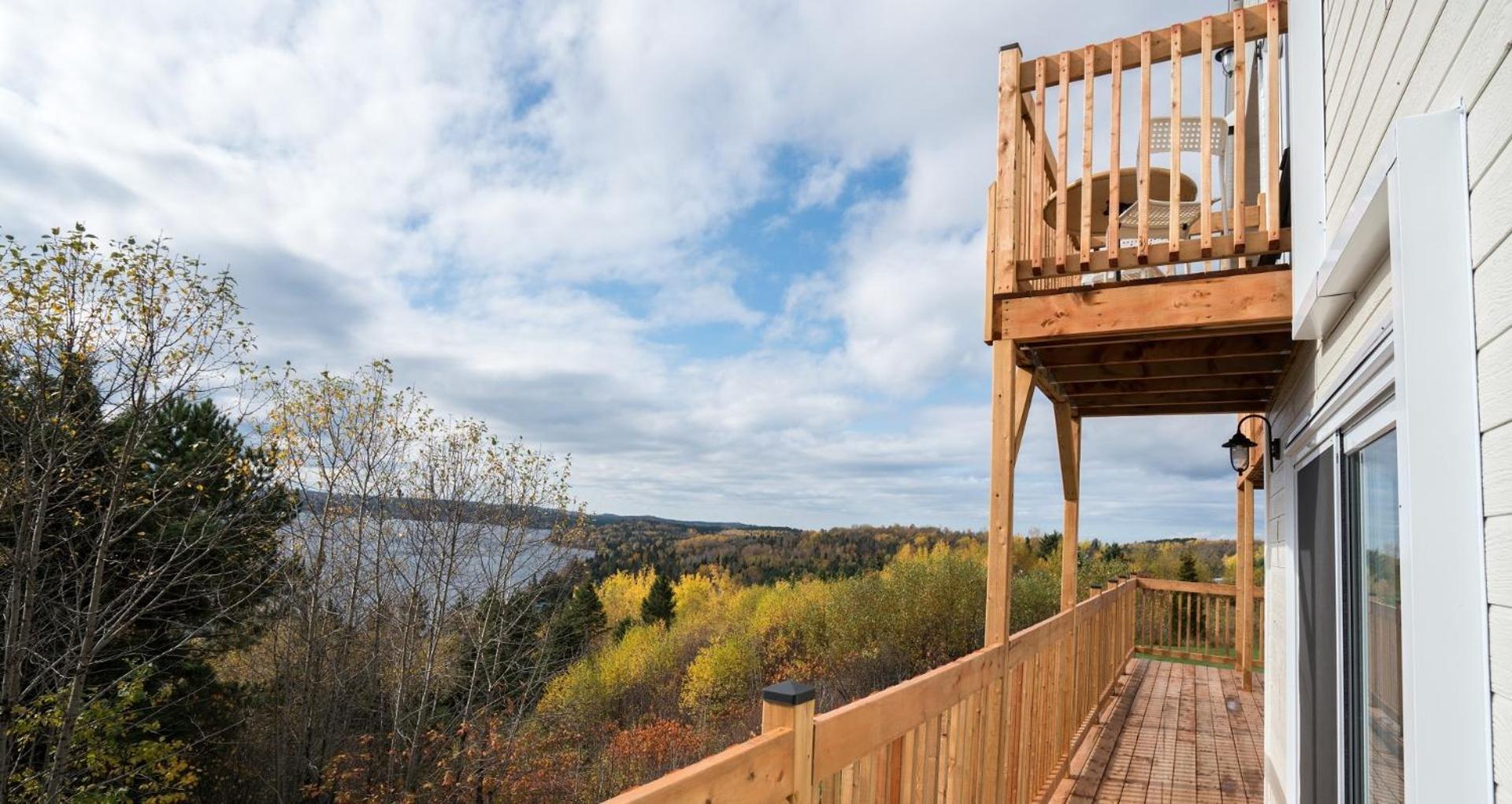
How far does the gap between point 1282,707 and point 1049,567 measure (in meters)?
12.6

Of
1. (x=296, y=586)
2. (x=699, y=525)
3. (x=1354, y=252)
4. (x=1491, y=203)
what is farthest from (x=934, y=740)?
(x=699, y=525)

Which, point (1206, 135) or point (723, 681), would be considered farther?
point (723, 681)

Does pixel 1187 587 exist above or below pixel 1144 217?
below

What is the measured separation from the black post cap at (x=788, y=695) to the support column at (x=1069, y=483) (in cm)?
441

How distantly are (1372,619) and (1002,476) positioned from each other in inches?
68.9

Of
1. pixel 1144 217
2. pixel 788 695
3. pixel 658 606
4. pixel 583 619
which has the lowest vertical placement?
pixel 658 606

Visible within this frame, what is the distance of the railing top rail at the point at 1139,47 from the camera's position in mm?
3221

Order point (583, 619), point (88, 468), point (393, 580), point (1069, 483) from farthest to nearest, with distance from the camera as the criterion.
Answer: point (583, 619) < point (393, 580) < point (88, 468) < point (1069, 483)

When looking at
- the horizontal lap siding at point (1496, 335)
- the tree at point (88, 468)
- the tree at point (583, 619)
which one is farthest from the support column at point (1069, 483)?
the tree at point (583, 619)

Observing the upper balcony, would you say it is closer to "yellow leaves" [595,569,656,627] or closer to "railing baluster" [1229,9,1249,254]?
"railing baluster" [1229,9,1249,254]

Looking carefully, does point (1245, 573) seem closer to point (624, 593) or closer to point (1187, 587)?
point (1187, 587)

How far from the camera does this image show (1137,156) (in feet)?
11.6

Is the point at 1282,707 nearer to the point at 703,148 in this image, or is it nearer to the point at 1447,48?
the point at 1447,48

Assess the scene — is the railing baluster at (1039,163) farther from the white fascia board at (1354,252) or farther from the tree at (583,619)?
the tree at (583,619)
